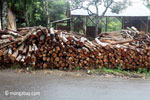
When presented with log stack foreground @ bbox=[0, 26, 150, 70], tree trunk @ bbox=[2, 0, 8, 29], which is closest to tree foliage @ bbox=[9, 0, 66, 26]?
tree trunk @ bbox=[2, 0, 8, 29]

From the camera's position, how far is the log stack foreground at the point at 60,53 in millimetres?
6197

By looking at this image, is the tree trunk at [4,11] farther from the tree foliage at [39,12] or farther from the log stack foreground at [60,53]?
the tree foliage at [39,12]

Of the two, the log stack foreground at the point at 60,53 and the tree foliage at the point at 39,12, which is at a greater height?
the tree foliage at the point at 39,12

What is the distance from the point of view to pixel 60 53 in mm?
6344

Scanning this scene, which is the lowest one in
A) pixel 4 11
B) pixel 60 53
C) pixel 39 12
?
pixel 60 53

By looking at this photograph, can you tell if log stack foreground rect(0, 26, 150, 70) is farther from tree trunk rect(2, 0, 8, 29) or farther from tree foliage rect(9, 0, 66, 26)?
tree foliage rect(9, 0, 66, 26)

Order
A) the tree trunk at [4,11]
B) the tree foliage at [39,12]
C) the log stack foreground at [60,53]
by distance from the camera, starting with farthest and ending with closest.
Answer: the tree foliage at [39,12] < the tree trunk at [4,11] < the log stack foreground at [60,53]

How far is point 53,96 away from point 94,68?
126 inches

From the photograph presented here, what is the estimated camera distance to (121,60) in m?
6.94

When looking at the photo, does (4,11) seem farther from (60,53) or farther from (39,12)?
(39,12)

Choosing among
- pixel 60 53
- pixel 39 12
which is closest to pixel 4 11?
pixel 60 53

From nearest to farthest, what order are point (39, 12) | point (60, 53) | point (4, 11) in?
point (60, 53)
point (4, 11)
point (39, 12)

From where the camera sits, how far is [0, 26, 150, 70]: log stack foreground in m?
6.20

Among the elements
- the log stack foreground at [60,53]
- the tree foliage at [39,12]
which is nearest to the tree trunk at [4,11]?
the log stack foreground at [60,53]
